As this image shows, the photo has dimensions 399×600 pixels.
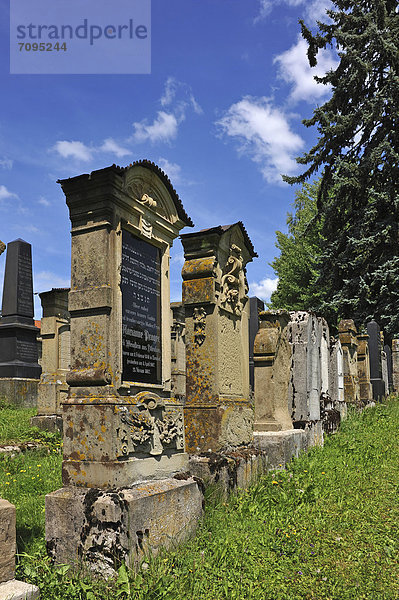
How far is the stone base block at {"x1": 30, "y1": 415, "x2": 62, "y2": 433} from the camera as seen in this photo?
10.9m

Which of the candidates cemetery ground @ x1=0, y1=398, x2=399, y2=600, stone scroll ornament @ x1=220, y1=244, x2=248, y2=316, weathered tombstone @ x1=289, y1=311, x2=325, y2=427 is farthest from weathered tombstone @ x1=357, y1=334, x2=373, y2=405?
stone scroll ornament @ x1=220, y1=244, x2=248, y2=316

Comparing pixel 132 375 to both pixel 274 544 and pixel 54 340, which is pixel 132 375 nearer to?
pixel 274 544

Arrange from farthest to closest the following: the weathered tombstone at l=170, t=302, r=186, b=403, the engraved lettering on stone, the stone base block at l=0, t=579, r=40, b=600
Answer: the weathered tombstone at l=170, t=302, r=186, b=403 → the engraved lettering on stone → the stone base block at l=0, t=579, r=40, b=600

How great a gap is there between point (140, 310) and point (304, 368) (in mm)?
4489

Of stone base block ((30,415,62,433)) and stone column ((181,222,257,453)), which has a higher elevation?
stone column ((181,222,257,453))

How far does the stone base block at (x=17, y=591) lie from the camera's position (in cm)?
281

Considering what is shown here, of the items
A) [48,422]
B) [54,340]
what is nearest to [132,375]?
[48,422]

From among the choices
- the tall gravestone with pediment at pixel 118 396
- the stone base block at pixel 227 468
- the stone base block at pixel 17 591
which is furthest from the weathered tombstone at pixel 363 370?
the stone base block at pixel 17 591

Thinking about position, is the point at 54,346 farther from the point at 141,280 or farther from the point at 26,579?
the point at 26,579

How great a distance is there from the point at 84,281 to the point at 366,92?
924 inches

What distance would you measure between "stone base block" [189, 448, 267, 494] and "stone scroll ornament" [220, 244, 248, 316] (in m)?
1.71

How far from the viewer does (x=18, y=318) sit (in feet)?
49.1

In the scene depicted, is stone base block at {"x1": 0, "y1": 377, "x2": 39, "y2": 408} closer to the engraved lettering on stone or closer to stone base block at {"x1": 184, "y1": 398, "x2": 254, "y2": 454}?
stone base block at {"x1": 184, "y1": 398, "x2": 254, "y2": 454}

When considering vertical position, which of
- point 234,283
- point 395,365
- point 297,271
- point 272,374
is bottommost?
point 272,374
